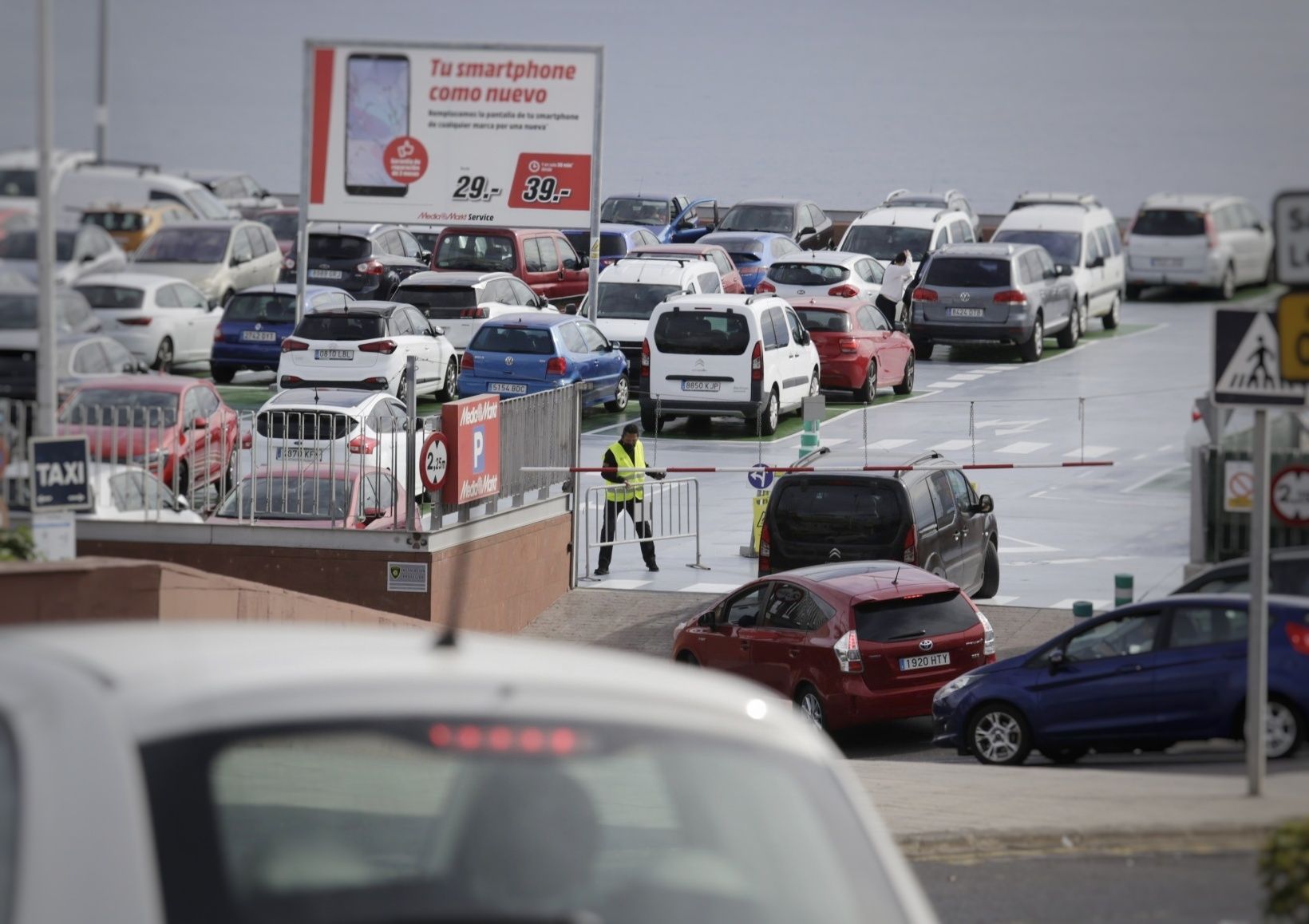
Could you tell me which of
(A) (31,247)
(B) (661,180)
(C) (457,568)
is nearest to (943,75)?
(B) (661,180)

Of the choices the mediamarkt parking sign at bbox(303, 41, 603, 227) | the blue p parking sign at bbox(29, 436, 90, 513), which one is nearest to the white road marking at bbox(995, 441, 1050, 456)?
the mediamarkt parking sign at bbox(303, 41, 603, 227)

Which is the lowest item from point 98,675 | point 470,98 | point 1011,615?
point 1011,615

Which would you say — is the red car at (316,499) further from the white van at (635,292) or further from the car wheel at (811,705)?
the white van at (635,292)

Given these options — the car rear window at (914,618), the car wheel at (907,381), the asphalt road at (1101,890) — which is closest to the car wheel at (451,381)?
the car wheel at (907,381)

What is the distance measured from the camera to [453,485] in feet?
55.7

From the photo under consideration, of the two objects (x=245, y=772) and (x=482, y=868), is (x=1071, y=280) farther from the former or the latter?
(x=482, y=868)

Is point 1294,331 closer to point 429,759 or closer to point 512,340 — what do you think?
point 429,759

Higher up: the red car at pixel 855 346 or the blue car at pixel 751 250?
the blue car at pixel 751 250

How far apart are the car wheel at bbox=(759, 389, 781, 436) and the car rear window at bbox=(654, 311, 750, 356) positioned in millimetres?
808

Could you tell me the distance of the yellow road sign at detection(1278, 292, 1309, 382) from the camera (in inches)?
326

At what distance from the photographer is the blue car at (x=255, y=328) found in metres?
28.2

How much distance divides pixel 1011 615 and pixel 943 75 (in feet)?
27.8

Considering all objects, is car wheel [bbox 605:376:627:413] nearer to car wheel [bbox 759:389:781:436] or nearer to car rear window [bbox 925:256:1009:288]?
car wheel [bbox 759:389:781:436]

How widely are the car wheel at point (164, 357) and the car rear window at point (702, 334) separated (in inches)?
263
